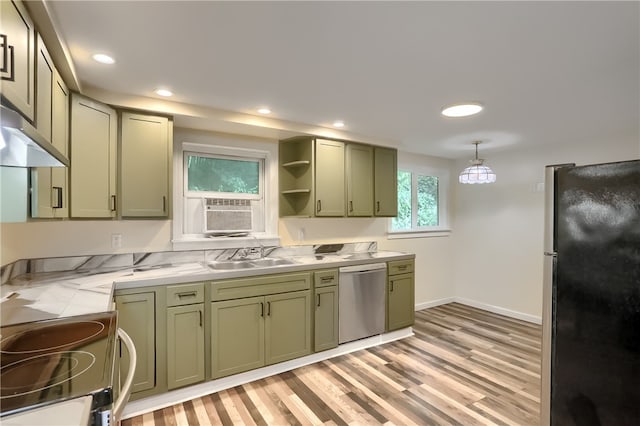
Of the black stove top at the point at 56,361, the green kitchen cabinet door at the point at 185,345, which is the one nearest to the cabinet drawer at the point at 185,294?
the green kitchen cabinet door at the point at 185,345

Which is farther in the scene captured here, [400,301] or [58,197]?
[400,301]

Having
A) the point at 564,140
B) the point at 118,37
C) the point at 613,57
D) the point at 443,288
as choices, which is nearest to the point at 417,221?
the point at 443,288

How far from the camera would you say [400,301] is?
12.0 feet

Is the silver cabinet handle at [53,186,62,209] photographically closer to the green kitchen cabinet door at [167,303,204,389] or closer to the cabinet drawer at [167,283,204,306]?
the cabinet drawer at [167,283,204,306]

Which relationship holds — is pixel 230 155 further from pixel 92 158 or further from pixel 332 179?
pixel 92 158

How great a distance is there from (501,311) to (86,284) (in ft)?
16.0

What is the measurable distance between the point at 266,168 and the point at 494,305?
12.4 feet

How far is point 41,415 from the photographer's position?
0.74 m

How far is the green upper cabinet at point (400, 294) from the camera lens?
3562mm

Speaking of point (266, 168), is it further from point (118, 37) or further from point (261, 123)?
point (118, 37)

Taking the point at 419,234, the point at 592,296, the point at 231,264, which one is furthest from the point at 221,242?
the point at 419,234

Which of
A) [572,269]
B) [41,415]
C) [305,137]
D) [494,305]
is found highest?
[305,137]

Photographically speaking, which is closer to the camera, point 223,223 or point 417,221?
point 223,223

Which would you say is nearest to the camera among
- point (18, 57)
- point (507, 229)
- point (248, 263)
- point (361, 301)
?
point (18, 57)
